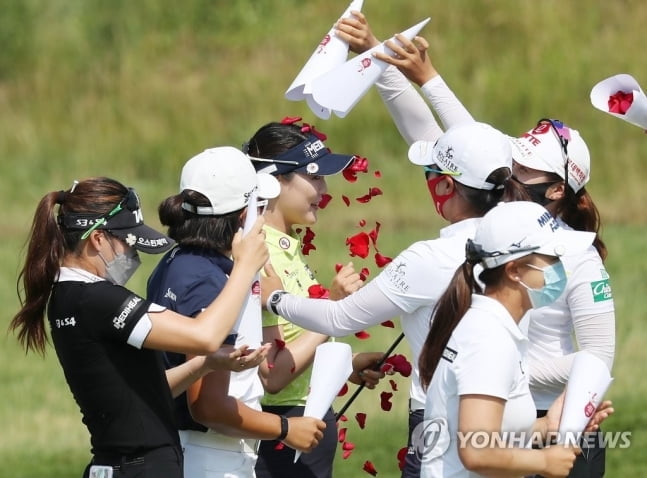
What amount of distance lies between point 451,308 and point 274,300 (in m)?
1.04

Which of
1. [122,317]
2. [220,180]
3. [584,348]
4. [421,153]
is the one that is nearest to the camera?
[122,317]

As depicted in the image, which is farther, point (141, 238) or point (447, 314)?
point (141, 238)

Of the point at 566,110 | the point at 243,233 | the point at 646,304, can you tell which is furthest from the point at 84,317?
the point at 566,110

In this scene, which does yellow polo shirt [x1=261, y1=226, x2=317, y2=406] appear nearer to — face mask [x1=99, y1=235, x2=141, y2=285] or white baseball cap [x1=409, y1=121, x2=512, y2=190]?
white baseball cap [x1=409, y1=121, x2=512, y2=190]

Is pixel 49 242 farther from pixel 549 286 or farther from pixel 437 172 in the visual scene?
pixel 549 286

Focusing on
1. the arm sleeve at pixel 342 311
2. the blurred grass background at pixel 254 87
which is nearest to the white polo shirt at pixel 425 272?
the arm sleeve at pixel 342 311

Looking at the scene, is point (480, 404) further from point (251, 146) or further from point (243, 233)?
point (251, 146)

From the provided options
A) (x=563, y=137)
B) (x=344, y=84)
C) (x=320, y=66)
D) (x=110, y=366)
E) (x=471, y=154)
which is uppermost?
(x=320, y=66)

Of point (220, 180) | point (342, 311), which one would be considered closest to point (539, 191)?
point (342, 311)

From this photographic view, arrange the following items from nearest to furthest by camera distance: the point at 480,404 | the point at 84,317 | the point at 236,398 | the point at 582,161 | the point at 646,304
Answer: the point at 480,404 → the point at 84,317 → the point at 236,398 → the point at 582,161 → the point at 646,304

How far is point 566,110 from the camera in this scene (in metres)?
21.9

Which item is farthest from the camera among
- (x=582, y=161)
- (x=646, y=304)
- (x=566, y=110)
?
(x=566, y=110)

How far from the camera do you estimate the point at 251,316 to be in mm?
5062

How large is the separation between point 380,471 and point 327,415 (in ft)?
12.3
